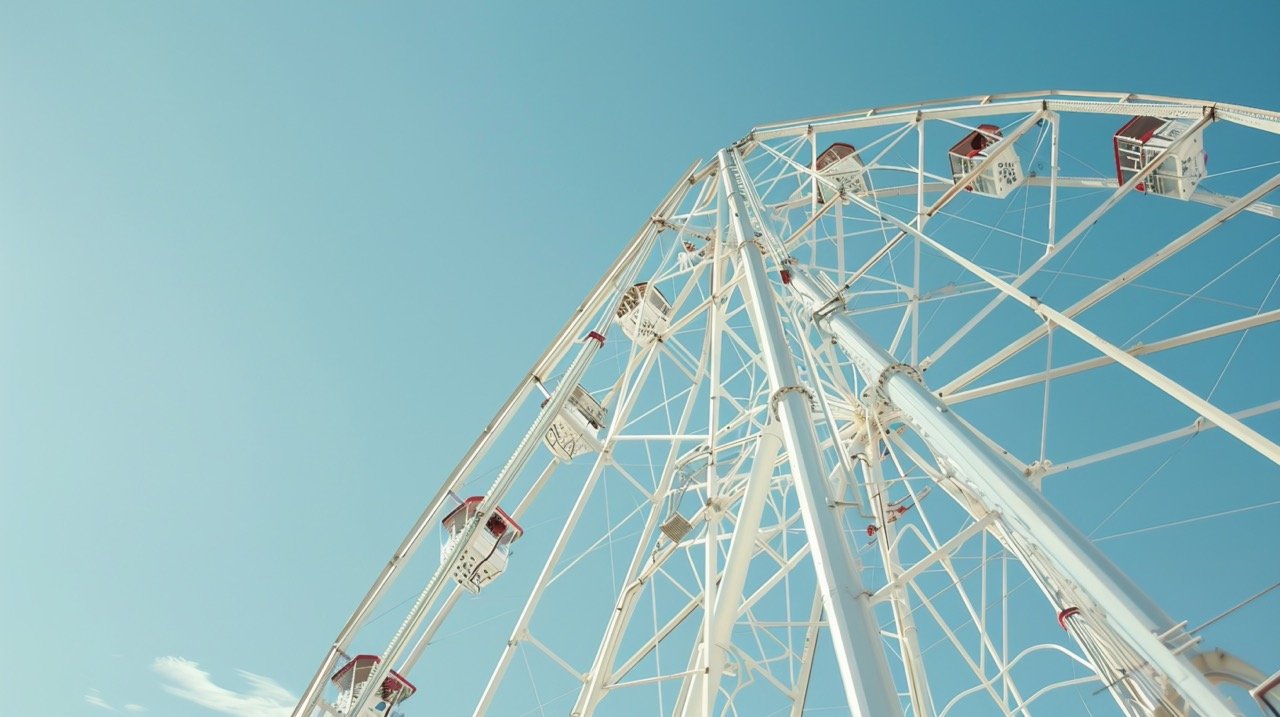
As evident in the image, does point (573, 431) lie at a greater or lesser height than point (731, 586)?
greater

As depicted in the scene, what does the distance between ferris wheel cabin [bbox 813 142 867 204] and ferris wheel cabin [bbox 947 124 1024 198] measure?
201cm

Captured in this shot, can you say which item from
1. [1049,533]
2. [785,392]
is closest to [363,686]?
[785,392]

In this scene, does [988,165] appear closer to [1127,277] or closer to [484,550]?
[1127,277]

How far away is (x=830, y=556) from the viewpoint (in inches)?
279

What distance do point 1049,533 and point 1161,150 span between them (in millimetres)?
8374

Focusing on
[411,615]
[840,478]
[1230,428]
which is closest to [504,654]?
[411,615]

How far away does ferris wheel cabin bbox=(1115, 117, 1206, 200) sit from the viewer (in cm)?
1259

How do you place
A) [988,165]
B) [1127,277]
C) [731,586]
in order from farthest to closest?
1. [988,165]
2. [1127,277]
3. [731,586]

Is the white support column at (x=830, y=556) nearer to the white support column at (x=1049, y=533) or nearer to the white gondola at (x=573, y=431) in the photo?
the white support column at (x=1049, y=533)

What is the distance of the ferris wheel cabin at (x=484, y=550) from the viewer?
14.8 m

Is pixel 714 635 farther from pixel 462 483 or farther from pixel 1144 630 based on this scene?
pixel 462 483

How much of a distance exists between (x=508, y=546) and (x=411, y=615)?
2342mm

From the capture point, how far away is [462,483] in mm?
16891

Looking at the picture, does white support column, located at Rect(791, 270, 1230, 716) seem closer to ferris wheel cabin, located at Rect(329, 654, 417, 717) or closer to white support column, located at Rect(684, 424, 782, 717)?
white support column, located at Rect(684, 424, 782, 717)
